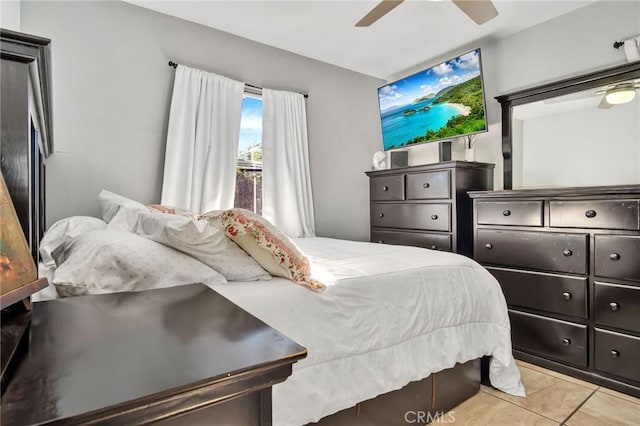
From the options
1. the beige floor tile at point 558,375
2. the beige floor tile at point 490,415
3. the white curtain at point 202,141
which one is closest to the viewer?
the beige floor tile at point 490,415

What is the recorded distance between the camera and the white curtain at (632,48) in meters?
2.43

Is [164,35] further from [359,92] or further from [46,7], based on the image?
[359,92]

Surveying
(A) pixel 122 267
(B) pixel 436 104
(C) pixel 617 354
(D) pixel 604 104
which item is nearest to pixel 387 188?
(B) pixel 436 104

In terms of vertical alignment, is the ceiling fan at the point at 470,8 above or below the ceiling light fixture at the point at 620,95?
above

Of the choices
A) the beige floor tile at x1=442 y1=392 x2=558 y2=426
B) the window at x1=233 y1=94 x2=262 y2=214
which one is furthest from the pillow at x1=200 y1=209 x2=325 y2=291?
the window at x1=233 y1=94 x2=262 y2=214

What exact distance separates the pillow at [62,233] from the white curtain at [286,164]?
1.64 meters

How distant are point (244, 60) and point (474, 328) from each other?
2.94 m

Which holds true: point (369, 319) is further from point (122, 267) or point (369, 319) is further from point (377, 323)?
point (122, 267)

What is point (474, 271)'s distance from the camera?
5.97 ft

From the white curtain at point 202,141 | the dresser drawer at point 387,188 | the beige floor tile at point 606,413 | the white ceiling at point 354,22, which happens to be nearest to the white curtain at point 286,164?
the white curtain at point 202,141

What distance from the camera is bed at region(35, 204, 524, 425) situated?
116cm

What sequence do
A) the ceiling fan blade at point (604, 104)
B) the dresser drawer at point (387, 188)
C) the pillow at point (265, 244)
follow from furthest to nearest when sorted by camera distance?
the dresser drawer at point (387, 188), the ceiling fan blade at point (604, 104), the pillow at point (265, 244)

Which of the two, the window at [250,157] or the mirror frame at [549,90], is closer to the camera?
the mirror frame at [549,90]

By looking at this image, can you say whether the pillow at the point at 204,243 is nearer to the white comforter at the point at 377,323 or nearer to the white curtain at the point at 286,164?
the white comforter at the point at 377,323
